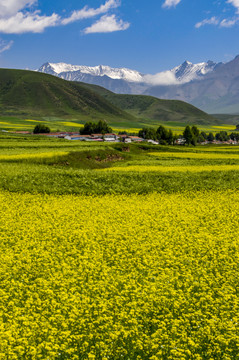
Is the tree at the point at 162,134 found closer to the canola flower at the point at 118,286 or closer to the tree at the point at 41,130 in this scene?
the tree at the point at 41,130

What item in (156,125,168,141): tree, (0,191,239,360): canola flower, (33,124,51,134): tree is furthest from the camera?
(33,124,51,134): tree

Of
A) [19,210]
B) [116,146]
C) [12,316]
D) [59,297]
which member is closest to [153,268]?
[59,297]

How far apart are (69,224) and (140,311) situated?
34.3 ft

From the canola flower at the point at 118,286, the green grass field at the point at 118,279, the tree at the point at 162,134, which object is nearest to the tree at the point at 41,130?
the tree at the point at 162,134

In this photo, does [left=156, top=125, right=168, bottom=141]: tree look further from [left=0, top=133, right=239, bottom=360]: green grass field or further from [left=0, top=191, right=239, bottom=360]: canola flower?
[left=0, top=191, right=239, bottom=360]: canola flower

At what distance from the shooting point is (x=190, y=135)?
162 meters

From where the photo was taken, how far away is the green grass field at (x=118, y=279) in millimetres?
10258

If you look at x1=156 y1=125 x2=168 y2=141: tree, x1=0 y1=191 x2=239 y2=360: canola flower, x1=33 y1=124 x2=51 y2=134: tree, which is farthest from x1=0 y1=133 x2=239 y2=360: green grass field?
x1=33 y1=124 x2=51 y2=134: tree

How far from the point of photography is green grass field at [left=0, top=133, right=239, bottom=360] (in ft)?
33.7

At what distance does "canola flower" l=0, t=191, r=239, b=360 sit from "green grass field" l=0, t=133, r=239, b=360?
0.05m

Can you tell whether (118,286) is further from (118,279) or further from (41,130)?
(41,130)

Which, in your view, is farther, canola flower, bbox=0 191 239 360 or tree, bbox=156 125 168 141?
tree, bbox=156 125 168 141

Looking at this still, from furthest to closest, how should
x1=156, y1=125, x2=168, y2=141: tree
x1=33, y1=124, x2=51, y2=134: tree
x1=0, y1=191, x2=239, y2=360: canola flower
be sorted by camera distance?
x1=33, y1=124, x2=51, y2=134: tree
x1=156, y1=125, x2=168, y2=141: tree
x1=0, y1=191, x2=239, y2=360: canola flower

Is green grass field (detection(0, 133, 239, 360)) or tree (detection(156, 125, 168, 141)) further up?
tree (detection(156, 125, 168, 141))
